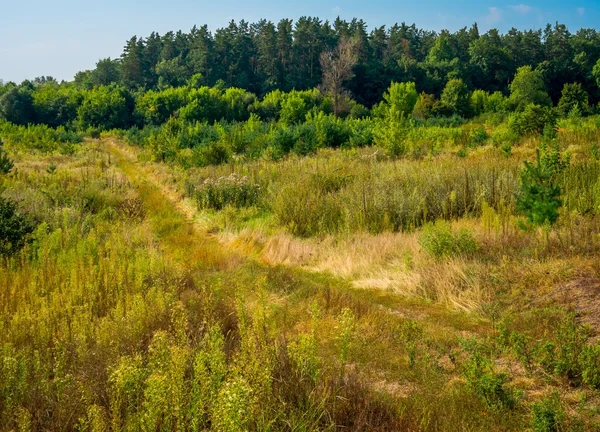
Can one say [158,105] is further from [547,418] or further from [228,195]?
[547,418]

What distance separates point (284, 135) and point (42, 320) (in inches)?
741

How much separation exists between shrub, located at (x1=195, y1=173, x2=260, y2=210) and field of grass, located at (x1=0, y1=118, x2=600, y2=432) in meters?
0.27

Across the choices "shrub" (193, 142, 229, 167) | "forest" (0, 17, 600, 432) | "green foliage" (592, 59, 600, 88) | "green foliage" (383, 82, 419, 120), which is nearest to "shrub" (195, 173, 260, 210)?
"forest" (0, 17, 600, 432)

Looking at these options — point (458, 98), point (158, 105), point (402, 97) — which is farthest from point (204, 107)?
point (458, 98)

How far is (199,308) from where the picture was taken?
17.4 ft

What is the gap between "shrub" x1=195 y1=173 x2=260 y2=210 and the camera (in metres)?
13.0

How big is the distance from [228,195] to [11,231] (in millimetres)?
6524

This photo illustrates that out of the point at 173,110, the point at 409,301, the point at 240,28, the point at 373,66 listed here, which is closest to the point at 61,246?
the point at 409,301

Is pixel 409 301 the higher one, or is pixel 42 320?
pixel 42 320

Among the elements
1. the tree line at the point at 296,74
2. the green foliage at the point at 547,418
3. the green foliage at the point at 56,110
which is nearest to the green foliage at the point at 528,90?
the tree line at the point at 296,74

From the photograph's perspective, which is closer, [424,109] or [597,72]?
[424,109]

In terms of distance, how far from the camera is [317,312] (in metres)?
3.61

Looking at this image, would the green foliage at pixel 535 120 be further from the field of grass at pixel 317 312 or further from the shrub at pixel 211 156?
the shrub at pixel 211 156

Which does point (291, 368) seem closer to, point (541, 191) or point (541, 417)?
point (541, 417)
